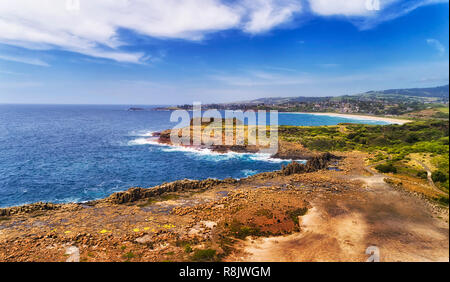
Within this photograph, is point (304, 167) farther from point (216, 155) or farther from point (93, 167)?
point (93, 167)

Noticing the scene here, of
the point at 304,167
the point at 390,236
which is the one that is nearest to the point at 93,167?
the point at 304,167

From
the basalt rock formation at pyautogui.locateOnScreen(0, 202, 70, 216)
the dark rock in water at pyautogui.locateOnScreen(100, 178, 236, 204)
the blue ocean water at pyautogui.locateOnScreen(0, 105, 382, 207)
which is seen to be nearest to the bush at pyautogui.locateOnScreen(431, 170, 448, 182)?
the dark rock in water at pyautogui.locateOnScreen(100, 178, 236, 204)

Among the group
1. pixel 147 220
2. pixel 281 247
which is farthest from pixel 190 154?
pixel 281 247

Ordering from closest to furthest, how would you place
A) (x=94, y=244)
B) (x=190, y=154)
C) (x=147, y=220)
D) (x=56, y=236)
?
(x=94, y=244), (x=56, y=236), (x=147, y=220), (x=190, y=154)

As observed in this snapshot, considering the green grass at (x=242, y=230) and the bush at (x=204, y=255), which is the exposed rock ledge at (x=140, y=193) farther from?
the bush at (x=204, y=255)
